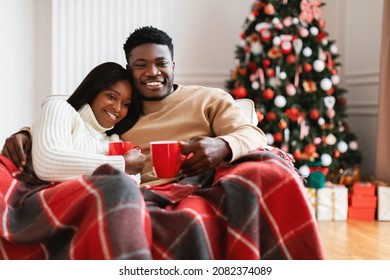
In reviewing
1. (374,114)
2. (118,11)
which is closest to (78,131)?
(118,11)

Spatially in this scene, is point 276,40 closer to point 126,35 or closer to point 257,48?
point 257,48

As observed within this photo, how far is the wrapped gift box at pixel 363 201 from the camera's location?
333 centimetres

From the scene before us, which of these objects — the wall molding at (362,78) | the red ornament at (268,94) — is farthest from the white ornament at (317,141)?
the wall molding at (362,78)

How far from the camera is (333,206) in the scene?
10.9 feet

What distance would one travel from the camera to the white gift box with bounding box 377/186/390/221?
3301 mm

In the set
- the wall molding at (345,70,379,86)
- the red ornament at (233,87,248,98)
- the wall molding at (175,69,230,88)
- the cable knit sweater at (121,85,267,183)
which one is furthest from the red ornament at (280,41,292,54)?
the cable knit sweater at (121,85,267,183)

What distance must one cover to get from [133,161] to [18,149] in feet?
1.17

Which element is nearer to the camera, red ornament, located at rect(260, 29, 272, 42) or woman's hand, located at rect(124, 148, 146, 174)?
woman's hand, located at rect(124, 148, 146, 174)

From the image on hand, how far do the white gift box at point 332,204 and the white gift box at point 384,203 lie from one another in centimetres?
21

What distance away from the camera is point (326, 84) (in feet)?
11.0

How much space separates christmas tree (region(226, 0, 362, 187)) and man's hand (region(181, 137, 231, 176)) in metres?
1.76

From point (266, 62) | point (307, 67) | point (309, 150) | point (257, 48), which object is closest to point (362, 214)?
point (309, 150)

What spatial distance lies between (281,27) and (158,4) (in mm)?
837

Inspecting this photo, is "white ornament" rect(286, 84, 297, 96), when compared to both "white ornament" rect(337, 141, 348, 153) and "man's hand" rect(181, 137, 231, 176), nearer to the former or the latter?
"white ornament" rect(337, 141, 348, 153)
